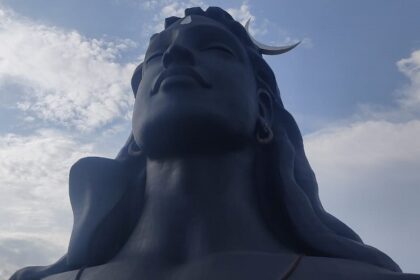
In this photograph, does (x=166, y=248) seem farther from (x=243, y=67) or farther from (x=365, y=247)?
(x=243, y=67)

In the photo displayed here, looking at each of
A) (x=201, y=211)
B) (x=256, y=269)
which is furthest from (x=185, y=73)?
(x=256, y=269)

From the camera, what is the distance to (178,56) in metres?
5.91

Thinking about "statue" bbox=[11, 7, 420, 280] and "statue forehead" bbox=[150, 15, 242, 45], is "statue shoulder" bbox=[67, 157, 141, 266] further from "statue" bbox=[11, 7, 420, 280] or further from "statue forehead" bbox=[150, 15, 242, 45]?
"statue forehead" bbox=[150, 15, 242, 45]

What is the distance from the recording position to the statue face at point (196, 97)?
561 centimetres

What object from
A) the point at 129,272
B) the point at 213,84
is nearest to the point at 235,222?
the point at 129,272

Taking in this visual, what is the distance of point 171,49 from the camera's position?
5.91 meters

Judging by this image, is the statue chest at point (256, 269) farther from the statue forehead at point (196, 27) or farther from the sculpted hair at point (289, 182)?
the statue forehead at point (196, 27)

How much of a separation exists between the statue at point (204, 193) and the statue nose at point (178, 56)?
11 millimetres

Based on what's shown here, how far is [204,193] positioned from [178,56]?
150 cm

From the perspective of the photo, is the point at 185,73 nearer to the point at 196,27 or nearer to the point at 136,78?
the point at 196,27

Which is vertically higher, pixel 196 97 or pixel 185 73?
pixel 185 73

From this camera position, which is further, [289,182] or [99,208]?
[99,208]

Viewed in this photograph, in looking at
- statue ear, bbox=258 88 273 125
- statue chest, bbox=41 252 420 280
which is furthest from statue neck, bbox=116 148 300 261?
statue ear, bbox=258 88 273 125

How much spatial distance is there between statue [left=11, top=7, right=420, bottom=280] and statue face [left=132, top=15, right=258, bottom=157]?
0.01 metres
